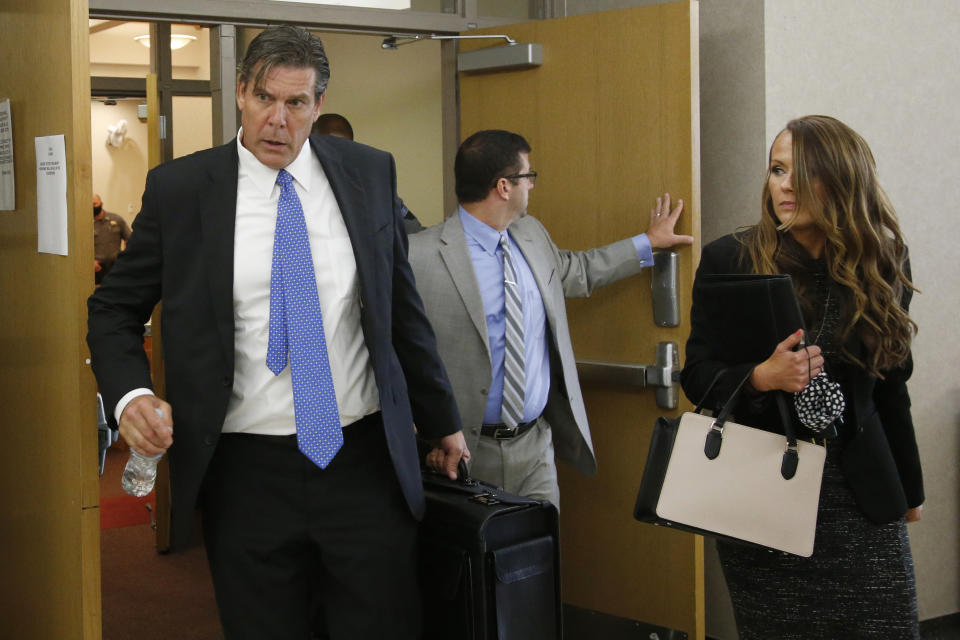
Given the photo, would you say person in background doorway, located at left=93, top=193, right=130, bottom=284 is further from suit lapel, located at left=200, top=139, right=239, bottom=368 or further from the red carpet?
suit lapel, located at left=200, top=139, right=239, bottom=368

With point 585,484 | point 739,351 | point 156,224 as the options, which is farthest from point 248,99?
point 585,484

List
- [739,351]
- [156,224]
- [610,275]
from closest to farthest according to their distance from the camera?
[156,224] → [739,351] → [610,275]

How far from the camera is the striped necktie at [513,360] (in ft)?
9.55

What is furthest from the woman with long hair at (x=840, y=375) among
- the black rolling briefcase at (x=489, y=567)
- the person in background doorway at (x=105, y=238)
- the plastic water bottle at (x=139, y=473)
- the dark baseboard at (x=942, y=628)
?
the person in background doorway at (x=105, y=238)

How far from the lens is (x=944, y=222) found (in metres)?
3.65

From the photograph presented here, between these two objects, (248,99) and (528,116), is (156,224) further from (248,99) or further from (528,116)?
(528,116)

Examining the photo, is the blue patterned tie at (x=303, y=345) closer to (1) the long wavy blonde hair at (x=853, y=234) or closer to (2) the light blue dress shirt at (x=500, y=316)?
(1) the long wavy blonde hair at (x=853, y=234)

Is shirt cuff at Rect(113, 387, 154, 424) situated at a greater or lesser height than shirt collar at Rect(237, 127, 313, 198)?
lesser

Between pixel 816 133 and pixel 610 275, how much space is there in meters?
1.24

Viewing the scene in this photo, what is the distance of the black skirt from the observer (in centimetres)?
199

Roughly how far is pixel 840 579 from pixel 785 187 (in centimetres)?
77

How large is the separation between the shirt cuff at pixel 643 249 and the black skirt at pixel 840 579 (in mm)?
1232

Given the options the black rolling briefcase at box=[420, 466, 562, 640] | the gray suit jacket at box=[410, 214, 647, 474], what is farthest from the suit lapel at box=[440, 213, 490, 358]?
the black rolling briefcase at box=[420, 466, 562, 640]

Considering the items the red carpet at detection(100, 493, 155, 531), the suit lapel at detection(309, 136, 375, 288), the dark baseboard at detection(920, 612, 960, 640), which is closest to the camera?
the suit lapel at detection(309, 136, 375, 288)
